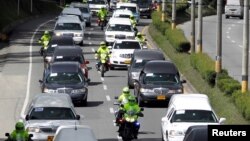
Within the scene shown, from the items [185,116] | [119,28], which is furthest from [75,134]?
[119,28]

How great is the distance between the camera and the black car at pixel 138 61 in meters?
42.4

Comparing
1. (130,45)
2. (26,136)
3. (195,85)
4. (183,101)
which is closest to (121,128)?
(183,101)

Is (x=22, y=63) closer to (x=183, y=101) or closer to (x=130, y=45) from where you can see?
(x=130, y=45)

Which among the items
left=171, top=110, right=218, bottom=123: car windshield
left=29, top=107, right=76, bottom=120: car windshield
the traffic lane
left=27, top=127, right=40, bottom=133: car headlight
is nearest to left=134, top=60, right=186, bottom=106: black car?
the traffic lane

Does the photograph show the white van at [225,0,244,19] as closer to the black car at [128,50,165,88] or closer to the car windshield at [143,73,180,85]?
the black car at [128,50,165,88]

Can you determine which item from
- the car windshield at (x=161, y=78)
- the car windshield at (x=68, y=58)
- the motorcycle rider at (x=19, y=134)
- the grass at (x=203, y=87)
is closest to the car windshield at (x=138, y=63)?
the grass at (x=203, y=87)

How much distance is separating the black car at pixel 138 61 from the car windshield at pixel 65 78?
12.7 ft

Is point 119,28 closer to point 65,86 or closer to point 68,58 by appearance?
point 68,58

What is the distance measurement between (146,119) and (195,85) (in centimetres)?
701

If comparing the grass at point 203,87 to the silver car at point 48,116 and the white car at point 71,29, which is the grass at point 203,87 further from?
the silver car at point 48,116

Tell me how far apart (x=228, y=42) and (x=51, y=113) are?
40.7 meters

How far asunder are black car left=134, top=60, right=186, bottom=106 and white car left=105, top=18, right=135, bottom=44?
1996cm

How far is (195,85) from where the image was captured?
4119cm

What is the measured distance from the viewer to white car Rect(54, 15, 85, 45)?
5929 centimetres
